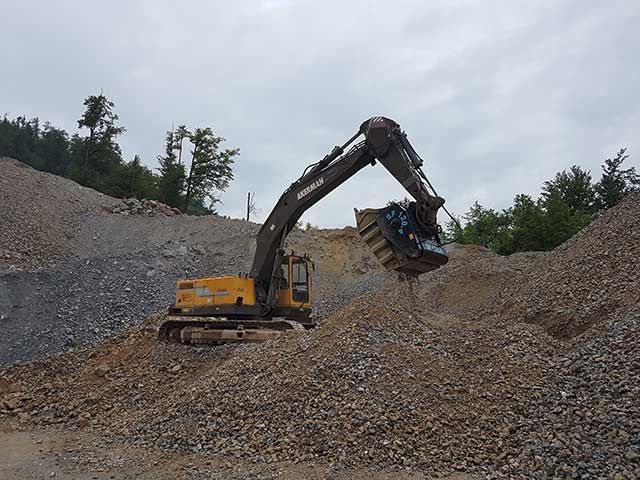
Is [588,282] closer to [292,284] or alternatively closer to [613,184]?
[292,284]

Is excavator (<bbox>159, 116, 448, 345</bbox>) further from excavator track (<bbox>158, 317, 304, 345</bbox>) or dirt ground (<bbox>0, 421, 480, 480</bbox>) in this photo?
dirt ground (<bbox>0, 421, 480, 480</bbox>)

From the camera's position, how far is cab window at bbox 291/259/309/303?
11619mm

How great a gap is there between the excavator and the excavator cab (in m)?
0.02

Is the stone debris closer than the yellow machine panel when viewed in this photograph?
Yes

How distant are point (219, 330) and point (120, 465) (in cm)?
469

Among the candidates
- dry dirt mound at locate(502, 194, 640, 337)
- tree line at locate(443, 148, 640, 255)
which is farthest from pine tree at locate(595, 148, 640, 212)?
dry dirt mound at locate(502, 194, 640, 337)

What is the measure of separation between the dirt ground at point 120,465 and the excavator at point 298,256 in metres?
3.48

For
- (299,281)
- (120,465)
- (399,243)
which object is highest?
(399,243)

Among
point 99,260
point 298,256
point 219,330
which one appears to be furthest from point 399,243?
point 99,260

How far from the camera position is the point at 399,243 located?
27.1 ft

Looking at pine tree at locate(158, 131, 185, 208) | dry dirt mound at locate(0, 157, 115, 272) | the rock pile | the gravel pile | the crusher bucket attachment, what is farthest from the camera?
pine tree at locate(158, 131, 185, 208)

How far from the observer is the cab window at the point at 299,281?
1162cm

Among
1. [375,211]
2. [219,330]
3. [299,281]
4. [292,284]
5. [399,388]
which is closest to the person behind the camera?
[399,388]

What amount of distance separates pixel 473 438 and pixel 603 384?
163cm
